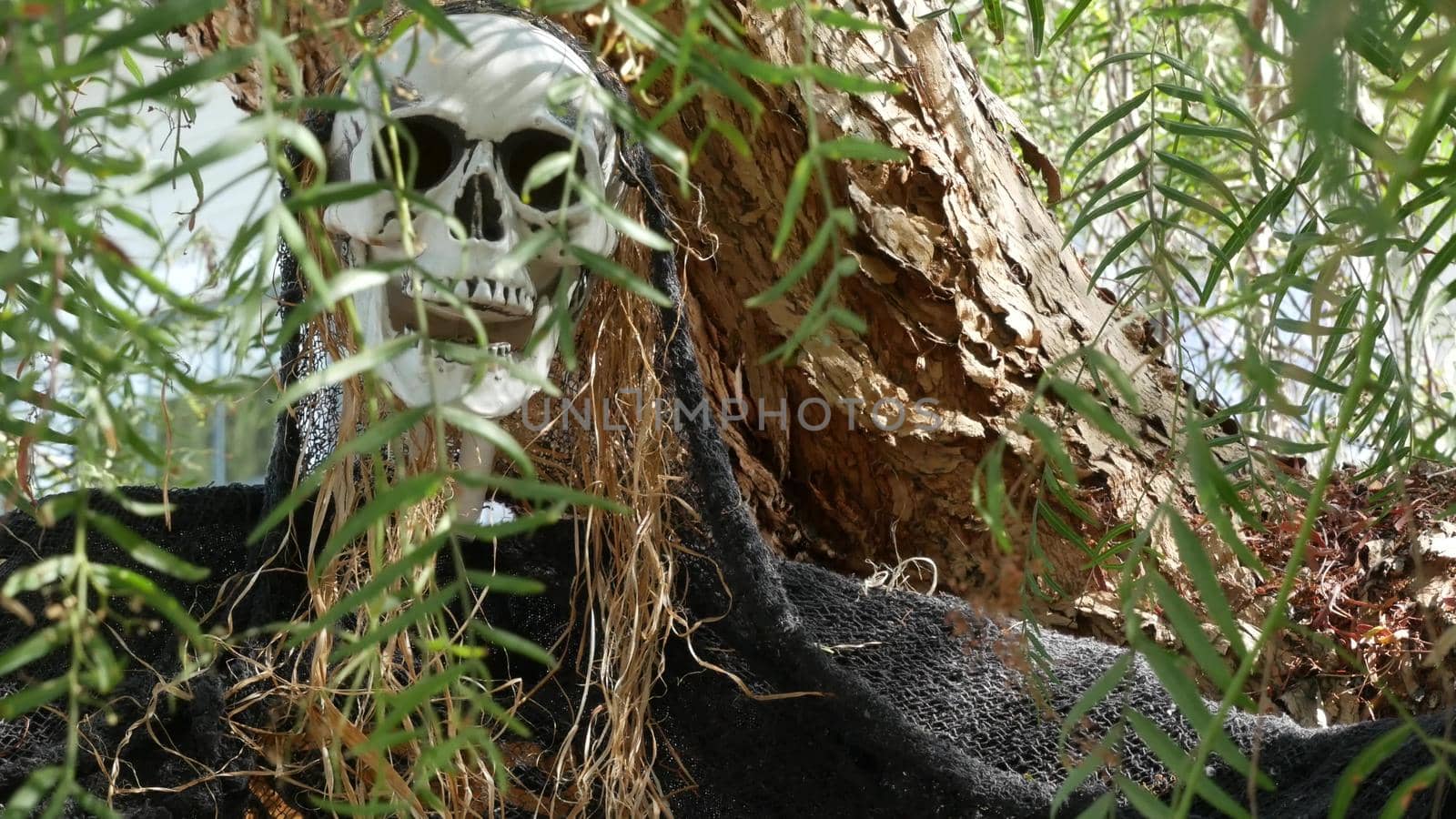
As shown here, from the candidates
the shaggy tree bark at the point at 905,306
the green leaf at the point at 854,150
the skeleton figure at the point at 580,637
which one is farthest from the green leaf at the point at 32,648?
the shaggy tree bark at the point at 905,306

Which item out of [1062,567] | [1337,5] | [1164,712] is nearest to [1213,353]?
[1062,567]

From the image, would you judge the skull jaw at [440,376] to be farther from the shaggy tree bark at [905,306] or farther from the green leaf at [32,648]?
the green leaf at [32,648]

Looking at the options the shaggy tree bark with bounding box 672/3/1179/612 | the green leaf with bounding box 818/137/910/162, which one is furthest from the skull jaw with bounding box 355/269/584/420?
the green leaf with bounding box 818/137/910/162

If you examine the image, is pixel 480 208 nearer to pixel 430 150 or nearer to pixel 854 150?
pixel 430 150

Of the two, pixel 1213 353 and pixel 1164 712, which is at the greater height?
pixel 1213 353

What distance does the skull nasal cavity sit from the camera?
704 mm

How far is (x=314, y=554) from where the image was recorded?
2.56ft

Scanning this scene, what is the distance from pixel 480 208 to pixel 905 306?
1.01 feet

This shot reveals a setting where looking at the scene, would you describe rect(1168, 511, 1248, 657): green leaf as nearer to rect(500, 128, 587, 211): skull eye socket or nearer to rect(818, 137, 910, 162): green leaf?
rect(818, 137, 910, 162): green leaf

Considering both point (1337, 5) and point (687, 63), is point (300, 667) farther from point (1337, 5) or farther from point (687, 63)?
point (1337, 5)

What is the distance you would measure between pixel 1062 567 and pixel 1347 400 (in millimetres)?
562

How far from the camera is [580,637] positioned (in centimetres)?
82

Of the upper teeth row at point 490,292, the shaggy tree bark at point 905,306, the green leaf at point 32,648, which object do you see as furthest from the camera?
the shaggy tree bark at point 905,306

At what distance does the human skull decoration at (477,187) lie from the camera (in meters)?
0.69
